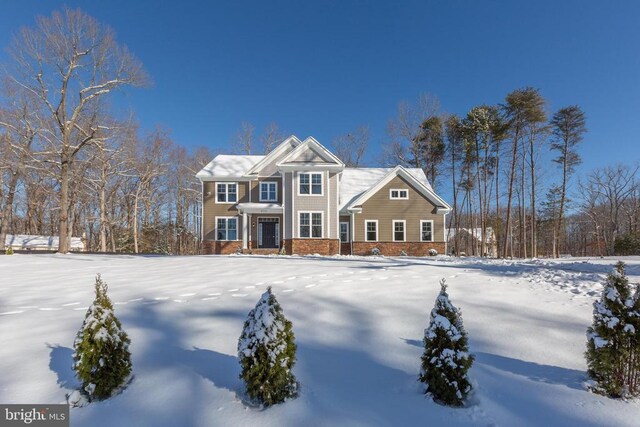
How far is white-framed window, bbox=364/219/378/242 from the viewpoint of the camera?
2198 centimetres

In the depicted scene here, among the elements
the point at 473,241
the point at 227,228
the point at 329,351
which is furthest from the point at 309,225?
the point at 473,241

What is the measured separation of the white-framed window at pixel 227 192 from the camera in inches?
903

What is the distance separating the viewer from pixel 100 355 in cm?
308

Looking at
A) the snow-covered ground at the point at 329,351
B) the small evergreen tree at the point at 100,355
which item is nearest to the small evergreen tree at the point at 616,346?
the snow-covered ground at the point at 329,351

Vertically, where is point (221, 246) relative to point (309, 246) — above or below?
below

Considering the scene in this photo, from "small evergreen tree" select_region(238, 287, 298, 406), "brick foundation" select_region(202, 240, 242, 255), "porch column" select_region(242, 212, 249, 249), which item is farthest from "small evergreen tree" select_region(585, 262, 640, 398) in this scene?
"brick foundation" select_region(202, 240, 242, 255)

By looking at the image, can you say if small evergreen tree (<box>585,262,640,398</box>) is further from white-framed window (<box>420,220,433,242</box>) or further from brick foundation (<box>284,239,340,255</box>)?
white-framed window (<box>420,220,433,242</box>)

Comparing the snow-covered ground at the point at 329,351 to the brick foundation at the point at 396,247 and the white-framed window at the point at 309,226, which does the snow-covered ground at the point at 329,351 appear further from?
the brick foundation at the point at 396,247

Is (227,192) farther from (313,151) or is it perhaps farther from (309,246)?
(309,246)

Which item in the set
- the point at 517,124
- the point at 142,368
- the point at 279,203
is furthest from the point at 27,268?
the point at 517,124

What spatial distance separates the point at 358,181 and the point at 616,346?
22364 millimetres

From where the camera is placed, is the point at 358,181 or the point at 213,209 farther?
the point at 358,181

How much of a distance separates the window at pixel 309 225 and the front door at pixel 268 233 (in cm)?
264

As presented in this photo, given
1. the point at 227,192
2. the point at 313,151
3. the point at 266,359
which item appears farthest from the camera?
the point at 227,192
